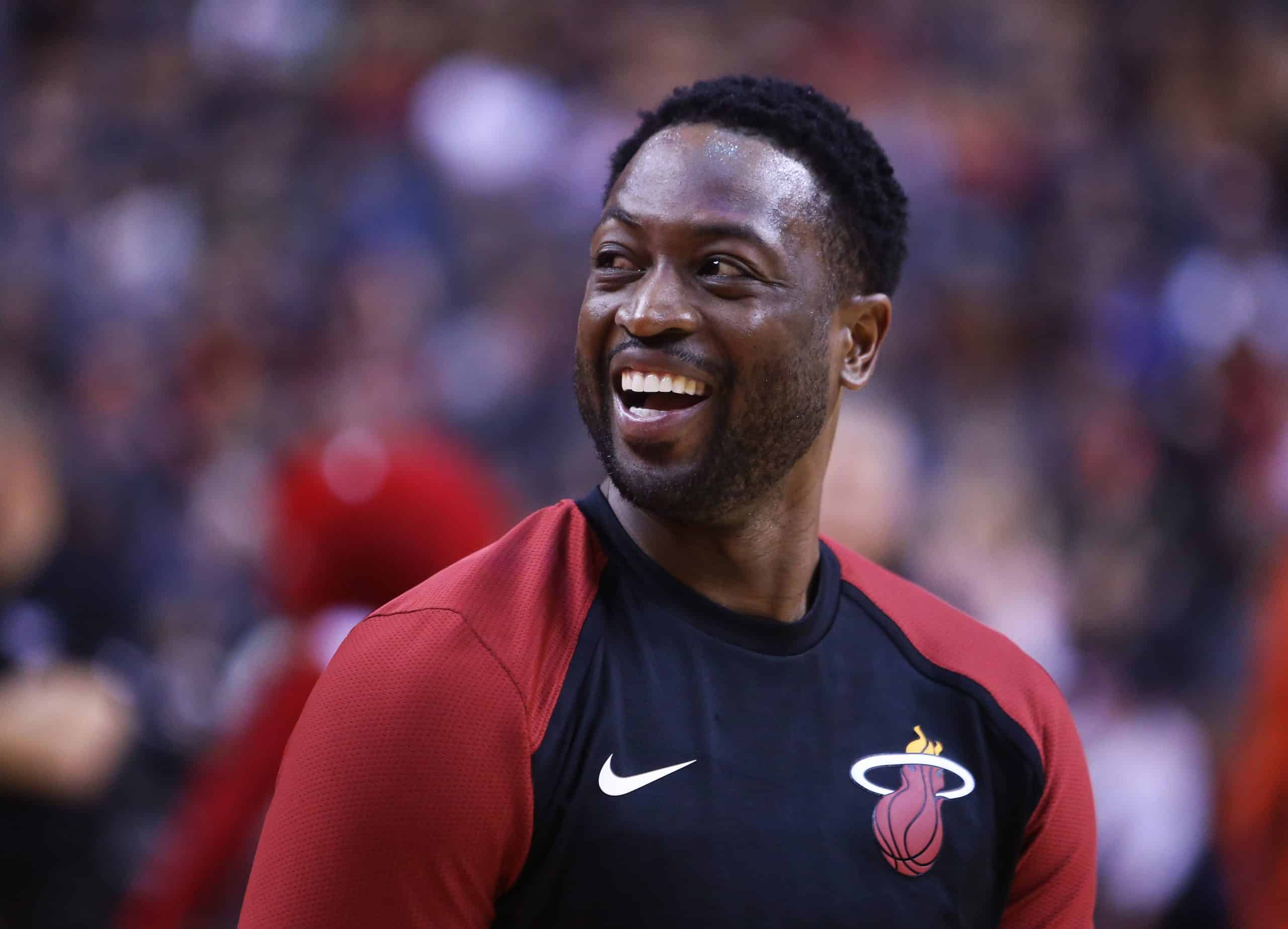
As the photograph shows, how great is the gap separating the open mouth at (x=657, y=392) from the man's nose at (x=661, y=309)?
5 centimetres

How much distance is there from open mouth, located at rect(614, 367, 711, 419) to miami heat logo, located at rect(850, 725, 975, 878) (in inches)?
19.9

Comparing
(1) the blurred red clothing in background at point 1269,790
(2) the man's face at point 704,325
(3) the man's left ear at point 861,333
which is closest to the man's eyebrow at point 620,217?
(2) the man's face at point 704,325

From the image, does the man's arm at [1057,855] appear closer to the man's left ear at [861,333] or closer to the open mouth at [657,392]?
the man's left ear at [861,333]

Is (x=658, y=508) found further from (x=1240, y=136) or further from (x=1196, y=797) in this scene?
(x=1240, y=136)

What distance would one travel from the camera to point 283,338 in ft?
22.2

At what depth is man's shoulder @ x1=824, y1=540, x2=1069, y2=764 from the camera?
1998 mm

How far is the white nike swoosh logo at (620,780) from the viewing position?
162 centimetres

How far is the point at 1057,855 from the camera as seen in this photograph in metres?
1.96

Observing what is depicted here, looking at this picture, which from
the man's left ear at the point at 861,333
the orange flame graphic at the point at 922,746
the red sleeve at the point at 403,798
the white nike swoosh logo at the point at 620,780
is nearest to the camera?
the red sleeve at the point at 403,798

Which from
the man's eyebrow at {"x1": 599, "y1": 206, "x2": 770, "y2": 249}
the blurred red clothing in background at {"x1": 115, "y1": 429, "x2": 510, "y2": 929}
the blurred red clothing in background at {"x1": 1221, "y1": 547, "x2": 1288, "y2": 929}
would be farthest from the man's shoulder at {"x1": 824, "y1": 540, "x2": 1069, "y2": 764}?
the blurred red clothing in background at {"x1": 1221, "y1": 547, "x2": 1288, "y2": 929}

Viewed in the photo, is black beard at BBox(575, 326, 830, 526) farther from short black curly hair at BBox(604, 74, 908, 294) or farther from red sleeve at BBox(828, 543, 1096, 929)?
red sleeve at BBox(828, 543, 1096, 929)

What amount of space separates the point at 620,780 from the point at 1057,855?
69 cm

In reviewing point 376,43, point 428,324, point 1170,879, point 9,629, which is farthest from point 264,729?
point 376,43

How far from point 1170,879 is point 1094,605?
3.61 feet
